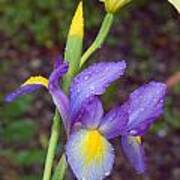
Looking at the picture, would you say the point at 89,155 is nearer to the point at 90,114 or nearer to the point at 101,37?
the point at 90,114

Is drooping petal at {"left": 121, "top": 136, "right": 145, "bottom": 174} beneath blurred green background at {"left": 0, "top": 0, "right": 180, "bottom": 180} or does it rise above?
above

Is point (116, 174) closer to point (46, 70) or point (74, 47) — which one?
point (46, 70)

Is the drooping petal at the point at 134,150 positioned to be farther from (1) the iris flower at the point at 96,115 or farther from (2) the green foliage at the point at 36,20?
(2) the green foliage at the point at 36,20

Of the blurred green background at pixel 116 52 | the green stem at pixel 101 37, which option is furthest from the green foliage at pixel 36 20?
the green stem at pixel 101 37

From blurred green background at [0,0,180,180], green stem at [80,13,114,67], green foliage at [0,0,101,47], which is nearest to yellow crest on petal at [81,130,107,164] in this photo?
green stem at [80,13,114,67]

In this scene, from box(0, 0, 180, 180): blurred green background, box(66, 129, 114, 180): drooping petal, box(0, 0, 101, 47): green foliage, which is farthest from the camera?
box(0, 0, 101, 47): green foliage

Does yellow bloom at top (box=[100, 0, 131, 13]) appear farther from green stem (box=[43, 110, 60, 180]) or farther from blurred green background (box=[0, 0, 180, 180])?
blurred green background (box=[0, 0, 180, 180])
